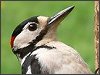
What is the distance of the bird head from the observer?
6082 mm

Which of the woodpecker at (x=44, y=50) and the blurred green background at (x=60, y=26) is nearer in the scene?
the woodpecker at (x=44, y=50)

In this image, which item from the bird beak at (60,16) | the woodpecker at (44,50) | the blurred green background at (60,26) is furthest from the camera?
the blurred green background at (60,26)

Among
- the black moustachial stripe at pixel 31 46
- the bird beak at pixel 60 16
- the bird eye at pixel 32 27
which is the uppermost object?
the bird beak at pixel 60 16

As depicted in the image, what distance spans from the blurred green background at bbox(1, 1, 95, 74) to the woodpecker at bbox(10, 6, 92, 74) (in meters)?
3.57

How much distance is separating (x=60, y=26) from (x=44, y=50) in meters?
5.17

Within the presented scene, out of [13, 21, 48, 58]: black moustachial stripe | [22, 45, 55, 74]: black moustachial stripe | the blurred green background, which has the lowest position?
the blurred green background

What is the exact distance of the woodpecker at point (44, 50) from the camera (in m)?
5.73

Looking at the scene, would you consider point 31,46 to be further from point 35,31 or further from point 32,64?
point 32,64

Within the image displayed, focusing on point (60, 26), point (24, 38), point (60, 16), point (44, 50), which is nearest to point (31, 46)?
point (24, 38)

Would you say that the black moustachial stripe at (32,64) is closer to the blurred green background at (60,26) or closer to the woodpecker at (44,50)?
the woodpecker at (44,50)

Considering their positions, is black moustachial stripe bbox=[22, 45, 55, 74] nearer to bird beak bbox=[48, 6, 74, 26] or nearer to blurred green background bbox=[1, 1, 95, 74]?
bird beak bbox=[48, 6, 74, 26]

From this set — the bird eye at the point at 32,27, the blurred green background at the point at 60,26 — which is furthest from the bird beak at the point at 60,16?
the blurred green background at the point at 60,26

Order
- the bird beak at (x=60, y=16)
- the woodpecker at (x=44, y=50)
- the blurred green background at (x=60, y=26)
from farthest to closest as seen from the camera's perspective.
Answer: the blurred green background at (x=60, y=26) < the bird beak at (x=60, y=16) < the woodpecker at (x=44, y=50)

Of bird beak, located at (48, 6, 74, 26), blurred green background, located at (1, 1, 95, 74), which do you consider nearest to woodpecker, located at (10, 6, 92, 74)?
bird beak, located at (48, 6, 74, 26)
